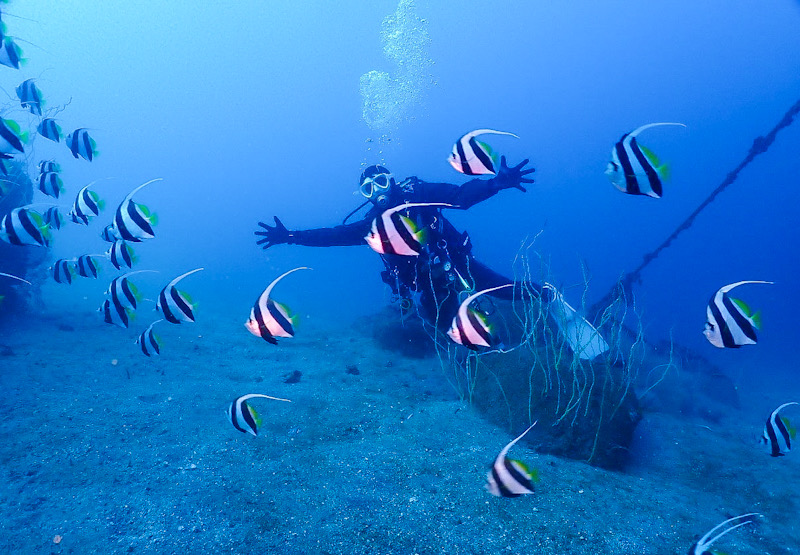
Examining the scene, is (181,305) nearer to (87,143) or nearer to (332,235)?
(87,143)

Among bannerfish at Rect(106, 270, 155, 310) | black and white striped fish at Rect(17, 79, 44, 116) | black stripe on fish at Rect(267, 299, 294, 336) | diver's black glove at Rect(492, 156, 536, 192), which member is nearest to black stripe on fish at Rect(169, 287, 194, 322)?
black stripe on fish at Rect(267, 299, 294, 336)

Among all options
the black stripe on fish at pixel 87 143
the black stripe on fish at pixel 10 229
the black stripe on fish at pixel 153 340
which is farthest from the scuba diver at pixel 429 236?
the black stripe on fish at pixel 10 229

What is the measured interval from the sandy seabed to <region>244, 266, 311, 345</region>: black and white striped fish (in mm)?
1602

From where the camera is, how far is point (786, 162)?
9819 centimetres

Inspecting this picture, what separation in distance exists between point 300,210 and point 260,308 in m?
112

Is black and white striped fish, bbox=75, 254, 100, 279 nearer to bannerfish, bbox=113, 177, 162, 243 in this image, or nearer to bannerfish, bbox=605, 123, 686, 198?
bannerfish, bbox=113, 177, 162, 243

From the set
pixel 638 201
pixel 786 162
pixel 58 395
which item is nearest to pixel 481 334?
pixel 58 395

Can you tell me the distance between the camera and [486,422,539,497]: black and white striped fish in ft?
6.86

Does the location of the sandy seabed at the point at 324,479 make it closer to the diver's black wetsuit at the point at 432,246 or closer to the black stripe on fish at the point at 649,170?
the diver's black wetsuit at the point at 432,246

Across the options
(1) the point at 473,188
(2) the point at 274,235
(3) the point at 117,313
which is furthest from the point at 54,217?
(1) the point at 473,188

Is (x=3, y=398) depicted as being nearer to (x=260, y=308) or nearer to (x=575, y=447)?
(x=260, y=308)

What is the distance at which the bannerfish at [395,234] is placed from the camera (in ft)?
7.23

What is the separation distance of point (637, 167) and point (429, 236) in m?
4.57

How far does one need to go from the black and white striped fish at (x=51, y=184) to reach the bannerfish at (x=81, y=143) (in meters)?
0.55
